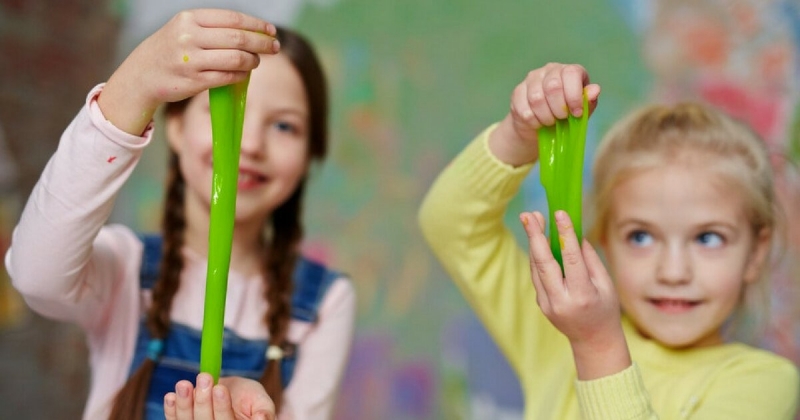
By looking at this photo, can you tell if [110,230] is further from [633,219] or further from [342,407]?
[342,407]

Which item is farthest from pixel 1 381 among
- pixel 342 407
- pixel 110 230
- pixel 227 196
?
pixel 227 196

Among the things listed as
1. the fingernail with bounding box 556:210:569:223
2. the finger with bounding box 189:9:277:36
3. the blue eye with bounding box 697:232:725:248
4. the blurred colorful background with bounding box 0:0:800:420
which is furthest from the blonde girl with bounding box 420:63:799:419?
the blurred colorful background with bounding box 0:0:800:420

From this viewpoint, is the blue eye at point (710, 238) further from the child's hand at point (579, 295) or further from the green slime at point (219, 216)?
the green slime at point (219, 216)

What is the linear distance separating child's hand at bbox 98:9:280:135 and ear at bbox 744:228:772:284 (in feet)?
1.72

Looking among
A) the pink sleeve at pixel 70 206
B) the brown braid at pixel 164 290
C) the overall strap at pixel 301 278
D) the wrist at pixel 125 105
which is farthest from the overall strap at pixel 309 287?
the wrist at pixel 125 105

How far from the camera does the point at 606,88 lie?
5.06 ft

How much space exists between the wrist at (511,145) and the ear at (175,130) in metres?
0.35

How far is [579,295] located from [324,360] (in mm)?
422

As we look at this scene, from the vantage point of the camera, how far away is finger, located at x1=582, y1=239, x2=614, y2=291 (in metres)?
0.63

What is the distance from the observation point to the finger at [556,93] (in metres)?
0.65

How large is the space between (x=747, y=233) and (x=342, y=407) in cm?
94

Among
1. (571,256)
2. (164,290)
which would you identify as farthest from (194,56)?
(164,290)

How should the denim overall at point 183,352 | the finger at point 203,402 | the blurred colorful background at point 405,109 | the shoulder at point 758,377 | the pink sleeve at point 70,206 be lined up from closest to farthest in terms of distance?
the finger at point 203,402, the pink sleeve at point 70,206, the shoulder at point 758,377, the denim overall at point 183,352, the blurred colorful background at point 405,109

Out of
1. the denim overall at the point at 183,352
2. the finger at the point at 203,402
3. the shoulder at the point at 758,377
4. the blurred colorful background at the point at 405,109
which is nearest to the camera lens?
the finger at the point at 203,402
